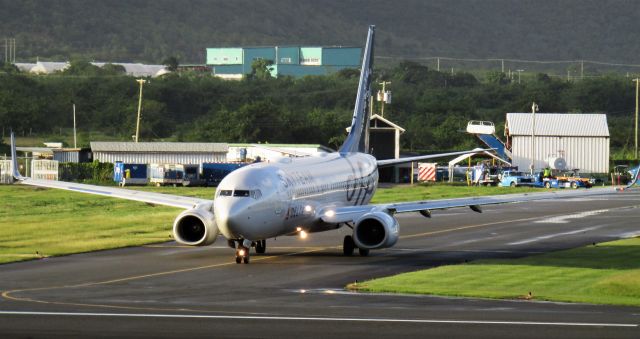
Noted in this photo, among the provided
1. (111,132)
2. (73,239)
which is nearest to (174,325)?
(73,239)

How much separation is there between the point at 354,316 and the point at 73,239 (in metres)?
27.0

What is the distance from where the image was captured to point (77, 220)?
66000 millimetres

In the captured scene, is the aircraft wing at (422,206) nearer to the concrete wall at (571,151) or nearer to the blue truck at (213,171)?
the blue truck at (213,171)

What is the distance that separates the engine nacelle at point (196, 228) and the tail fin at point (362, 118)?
1368 centimetres

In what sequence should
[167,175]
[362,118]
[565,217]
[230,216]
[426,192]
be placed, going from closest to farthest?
[230,216] < [362,118] < [565,217] < [426,192] < [167,175]

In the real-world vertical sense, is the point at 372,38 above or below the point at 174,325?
above

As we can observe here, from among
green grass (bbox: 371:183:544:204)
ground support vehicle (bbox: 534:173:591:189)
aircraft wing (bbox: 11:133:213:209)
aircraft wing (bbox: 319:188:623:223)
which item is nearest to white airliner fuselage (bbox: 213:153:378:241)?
aircraft wing (bbox: 319:188:623:223)

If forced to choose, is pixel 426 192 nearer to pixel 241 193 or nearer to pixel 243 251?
pixel 243 251

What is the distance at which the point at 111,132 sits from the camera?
583 feet

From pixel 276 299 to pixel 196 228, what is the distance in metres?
10.9

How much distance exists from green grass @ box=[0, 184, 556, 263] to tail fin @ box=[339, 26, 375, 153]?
9211 millimetres

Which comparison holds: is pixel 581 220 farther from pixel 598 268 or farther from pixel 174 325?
pixel 174 325

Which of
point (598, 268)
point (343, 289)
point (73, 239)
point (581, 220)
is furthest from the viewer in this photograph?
point (581, 220)

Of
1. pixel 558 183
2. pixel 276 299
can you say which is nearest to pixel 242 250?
pixel 276 299
